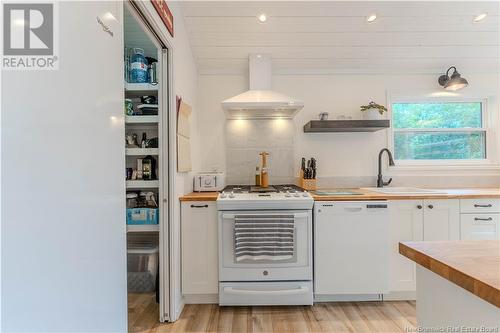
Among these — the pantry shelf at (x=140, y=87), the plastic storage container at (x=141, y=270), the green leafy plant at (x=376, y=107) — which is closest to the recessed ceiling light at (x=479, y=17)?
the green leafy plant at (x=376, y=107)

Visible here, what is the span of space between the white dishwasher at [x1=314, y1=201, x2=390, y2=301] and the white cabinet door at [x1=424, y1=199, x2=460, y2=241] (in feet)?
1.19

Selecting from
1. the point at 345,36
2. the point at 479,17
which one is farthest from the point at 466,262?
the point at 479,17

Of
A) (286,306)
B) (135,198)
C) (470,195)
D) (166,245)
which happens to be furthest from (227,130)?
(470,195)

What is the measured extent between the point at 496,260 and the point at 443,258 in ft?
0.40

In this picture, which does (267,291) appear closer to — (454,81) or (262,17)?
(262,17)

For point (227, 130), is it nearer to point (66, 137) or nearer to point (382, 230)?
point (382, 230)

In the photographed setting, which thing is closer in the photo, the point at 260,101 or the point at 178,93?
the point at 178,93

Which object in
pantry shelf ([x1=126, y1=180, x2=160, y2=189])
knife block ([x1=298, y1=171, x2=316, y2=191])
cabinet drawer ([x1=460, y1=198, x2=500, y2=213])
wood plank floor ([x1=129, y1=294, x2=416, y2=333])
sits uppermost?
pantry shelf ([x1=126, y1=180, x2=160, y2=189])

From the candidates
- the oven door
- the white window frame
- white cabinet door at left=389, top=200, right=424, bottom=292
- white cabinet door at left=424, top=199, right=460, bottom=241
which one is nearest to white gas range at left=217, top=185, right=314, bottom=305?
the oven door

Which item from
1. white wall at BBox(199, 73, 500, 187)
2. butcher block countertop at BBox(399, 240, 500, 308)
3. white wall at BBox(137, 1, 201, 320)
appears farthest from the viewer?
white wall at BBox(199, 73, 500, 187)

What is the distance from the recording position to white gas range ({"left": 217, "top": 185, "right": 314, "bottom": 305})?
1.92 metres

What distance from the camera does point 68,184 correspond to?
2.46ft

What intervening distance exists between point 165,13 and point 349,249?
2.19 meters

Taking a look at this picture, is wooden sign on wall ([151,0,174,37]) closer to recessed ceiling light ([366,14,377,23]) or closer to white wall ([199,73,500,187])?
white wall ([199,73,500,187])
